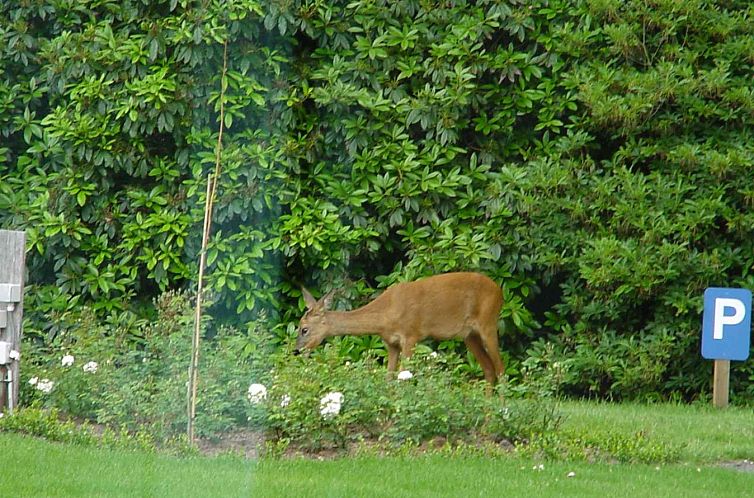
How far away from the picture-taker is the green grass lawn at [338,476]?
6.59m

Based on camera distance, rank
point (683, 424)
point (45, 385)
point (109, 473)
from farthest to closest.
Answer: point (683, 424) < point (45, 385) < point (109, 473)

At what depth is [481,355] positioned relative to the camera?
37.4 feet

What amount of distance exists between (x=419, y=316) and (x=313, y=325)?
87 centimetres

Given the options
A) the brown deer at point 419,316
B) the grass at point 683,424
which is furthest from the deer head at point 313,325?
the grass at point 683,424

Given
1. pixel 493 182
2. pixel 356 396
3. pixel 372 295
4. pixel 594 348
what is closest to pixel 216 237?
pixel 372 295

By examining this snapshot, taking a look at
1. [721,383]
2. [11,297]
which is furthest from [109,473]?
[721,383]

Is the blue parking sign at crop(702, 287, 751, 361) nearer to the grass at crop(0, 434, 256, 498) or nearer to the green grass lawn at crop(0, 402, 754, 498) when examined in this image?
the green grass lawn at crop(0, 402, 754, 498)

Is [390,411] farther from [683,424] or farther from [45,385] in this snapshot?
[683,424]

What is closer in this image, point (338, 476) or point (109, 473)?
point (109, 473)

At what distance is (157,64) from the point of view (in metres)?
12.3

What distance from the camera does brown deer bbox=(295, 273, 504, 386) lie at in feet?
35.8

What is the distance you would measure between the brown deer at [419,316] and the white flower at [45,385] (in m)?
2.72

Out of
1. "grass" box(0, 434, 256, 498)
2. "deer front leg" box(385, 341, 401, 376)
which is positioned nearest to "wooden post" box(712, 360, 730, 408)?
"deer front leg" box(385, 341, 401, 376)

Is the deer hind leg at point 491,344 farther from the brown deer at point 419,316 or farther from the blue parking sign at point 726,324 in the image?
the blue parking sign at point 726,324
